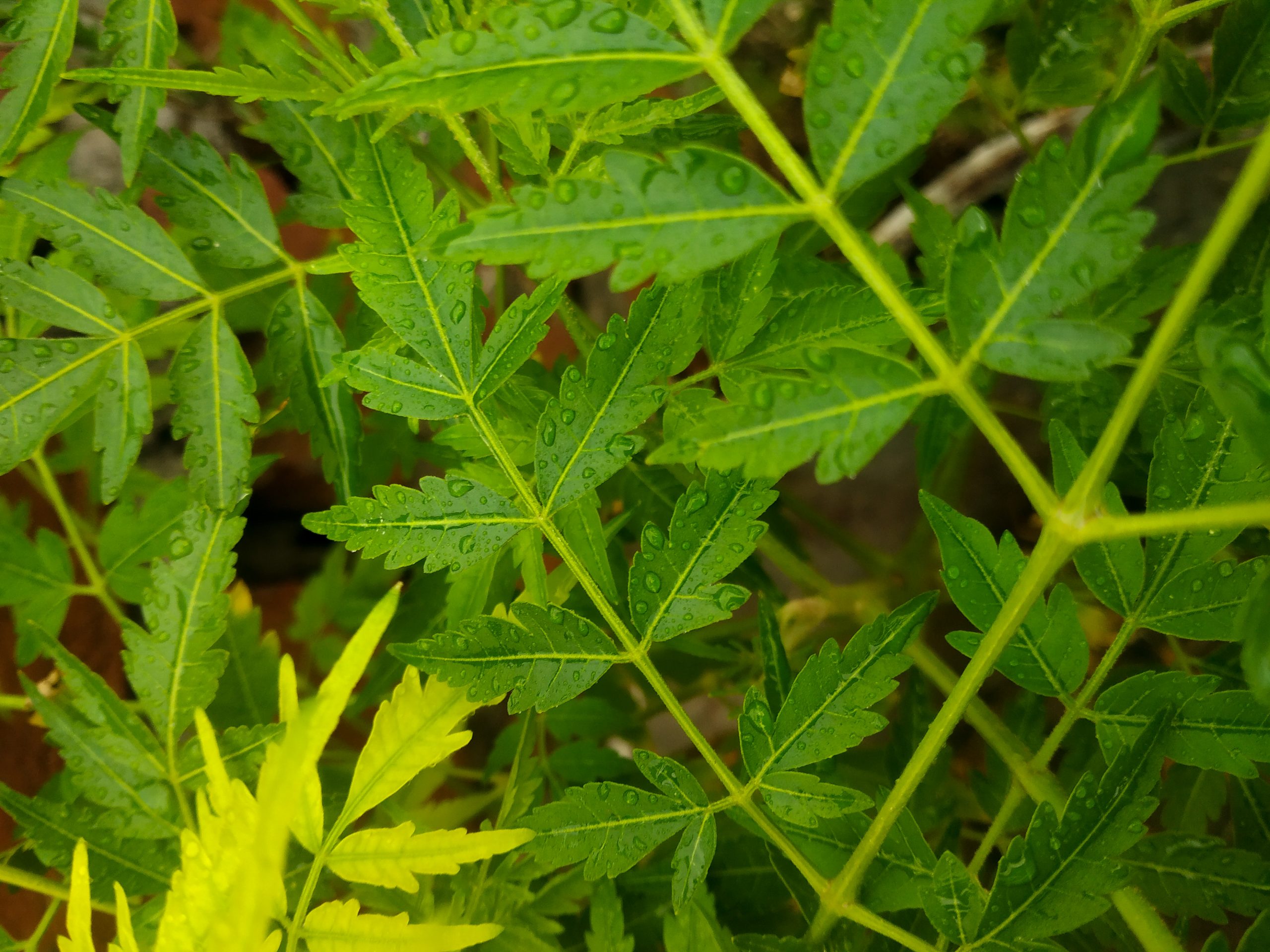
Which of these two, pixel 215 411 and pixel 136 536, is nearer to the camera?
pixel 215 411

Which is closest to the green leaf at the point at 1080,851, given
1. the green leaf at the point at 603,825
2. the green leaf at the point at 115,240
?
Result: the green leaf at the point at 603,825

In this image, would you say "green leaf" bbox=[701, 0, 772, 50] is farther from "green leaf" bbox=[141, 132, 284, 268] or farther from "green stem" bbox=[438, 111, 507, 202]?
"green leaf" bbox=[141, 132, 284, 268]

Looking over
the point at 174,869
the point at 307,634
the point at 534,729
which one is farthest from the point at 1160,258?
the point at 307,634

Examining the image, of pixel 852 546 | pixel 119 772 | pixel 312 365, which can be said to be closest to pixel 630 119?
pixel 312 365

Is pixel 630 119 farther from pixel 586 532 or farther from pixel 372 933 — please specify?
pixel 372 933

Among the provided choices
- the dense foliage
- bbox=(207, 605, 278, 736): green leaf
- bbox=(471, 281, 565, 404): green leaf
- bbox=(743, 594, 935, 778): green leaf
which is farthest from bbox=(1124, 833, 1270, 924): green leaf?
bbox=(207, 605, 278, 736): green leaf

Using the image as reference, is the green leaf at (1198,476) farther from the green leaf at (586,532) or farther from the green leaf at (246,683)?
the green leaf at (246,683)
